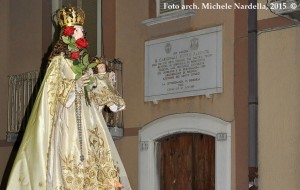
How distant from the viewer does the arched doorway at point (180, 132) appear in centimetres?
812

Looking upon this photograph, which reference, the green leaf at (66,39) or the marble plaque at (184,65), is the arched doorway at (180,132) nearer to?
the marble plaque at (184,65)

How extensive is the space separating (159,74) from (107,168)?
409 cm

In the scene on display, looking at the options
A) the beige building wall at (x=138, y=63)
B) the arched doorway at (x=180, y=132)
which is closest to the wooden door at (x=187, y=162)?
the arched doorway at (x=180, y=132)

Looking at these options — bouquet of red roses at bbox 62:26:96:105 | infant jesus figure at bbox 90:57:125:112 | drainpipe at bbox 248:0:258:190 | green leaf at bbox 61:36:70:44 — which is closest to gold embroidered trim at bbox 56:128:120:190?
infant jesus figure at bbox 90:57:125:112

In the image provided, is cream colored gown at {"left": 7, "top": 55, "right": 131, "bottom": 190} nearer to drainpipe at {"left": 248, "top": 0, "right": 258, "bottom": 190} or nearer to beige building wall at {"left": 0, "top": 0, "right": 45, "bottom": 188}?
drainpipe at {"left": 248, "top": 0, "right": 258, "bottom": 190}

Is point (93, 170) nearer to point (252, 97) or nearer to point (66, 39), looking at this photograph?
point (66, 39)

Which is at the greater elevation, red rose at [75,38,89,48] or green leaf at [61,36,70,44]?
green leaf at [61,36,70,44]

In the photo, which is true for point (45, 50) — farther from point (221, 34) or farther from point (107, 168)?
point (107, 168)

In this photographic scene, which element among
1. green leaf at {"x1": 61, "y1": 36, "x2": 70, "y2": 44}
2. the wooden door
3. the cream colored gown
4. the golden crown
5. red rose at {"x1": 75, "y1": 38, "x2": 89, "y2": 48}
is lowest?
the wooden door

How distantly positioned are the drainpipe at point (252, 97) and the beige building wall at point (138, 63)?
1.79 ft

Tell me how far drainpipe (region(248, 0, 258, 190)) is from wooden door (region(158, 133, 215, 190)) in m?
0.81

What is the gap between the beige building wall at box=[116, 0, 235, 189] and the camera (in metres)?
8.66

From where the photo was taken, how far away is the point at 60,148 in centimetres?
499

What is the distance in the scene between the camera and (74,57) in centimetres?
503
